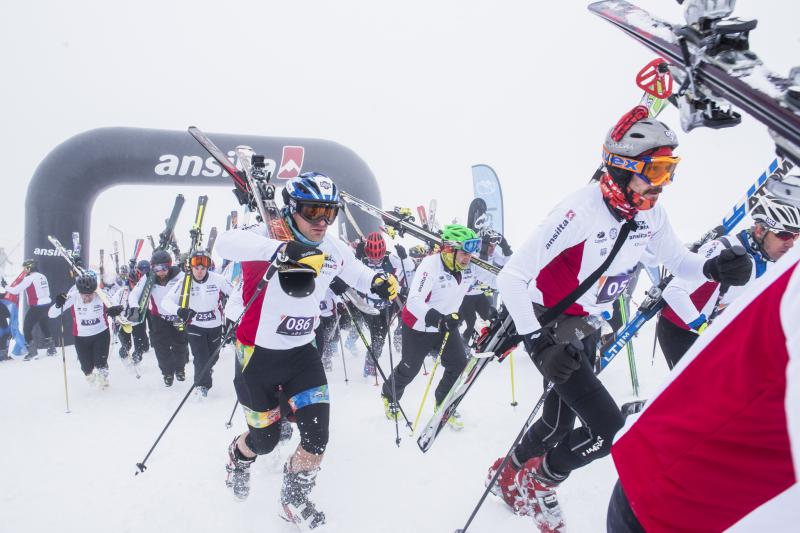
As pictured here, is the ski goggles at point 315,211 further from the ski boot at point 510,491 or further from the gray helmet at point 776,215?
the gray helmet at point 776,215

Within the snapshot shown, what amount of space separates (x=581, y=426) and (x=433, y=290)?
301 cm

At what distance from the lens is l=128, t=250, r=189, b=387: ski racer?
7820 millimetres

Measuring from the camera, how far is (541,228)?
2.71 metres

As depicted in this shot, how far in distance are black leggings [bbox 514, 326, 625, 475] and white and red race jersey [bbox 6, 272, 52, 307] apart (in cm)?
1238

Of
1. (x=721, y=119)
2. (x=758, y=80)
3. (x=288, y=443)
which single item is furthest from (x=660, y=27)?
(x=288, y=443)

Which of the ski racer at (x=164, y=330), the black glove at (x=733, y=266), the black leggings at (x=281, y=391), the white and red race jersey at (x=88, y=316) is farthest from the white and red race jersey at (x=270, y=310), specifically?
the white and red race jersey at (x=88, y=316)

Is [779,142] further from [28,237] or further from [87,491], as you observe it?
[28,237]

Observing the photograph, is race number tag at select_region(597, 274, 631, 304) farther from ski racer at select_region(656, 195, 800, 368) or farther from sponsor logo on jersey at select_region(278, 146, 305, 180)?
sponsor logo on jersey at select_region(278, 146, 305, 180)

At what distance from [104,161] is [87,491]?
1224 centimetres

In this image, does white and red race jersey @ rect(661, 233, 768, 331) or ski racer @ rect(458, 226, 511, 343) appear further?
ski racer @ rect(458, 226, 511, 343)

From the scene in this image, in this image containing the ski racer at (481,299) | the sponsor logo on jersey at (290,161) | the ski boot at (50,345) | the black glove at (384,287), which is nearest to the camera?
the black glove at (384,287)

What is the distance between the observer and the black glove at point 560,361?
243cm

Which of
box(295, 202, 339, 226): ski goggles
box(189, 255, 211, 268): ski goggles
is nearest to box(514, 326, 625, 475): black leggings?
box(295, 202, 339, 226): ski goggles

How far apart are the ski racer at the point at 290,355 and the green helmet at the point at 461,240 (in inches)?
88.8
